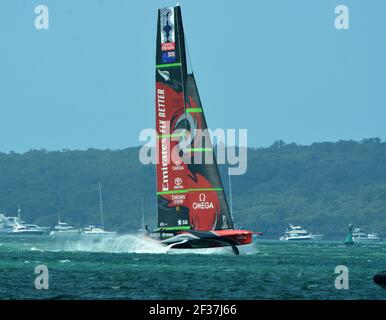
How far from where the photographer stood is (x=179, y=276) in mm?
62594

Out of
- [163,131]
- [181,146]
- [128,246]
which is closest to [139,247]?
[128,246]

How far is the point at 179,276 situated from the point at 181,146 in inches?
642

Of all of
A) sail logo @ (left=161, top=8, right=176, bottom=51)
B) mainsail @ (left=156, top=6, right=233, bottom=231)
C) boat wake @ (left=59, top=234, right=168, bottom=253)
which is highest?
sail logo @ (left=161, top=8, right=176, bottom=51)

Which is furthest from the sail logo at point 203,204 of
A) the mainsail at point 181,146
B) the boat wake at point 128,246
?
the boat wake at point 128,246

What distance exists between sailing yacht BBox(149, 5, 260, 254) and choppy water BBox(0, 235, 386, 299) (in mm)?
1855

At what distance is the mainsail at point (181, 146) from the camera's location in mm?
77312

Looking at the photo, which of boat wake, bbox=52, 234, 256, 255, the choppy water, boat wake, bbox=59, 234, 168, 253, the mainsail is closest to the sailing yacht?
the mainsail

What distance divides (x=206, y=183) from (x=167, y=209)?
9.26 feet

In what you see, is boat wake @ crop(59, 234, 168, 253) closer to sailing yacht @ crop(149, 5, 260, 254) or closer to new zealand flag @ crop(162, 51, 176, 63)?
sailing yacht @ crop(149, 5, 260, 254)

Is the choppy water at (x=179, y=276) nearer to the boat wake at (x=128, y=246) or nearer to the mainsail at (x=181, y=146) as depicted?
the boat wake at (x=128, y=246)

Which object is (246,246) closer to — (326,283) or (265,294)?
(326,283)

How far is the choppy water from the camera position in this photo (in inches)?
2067
